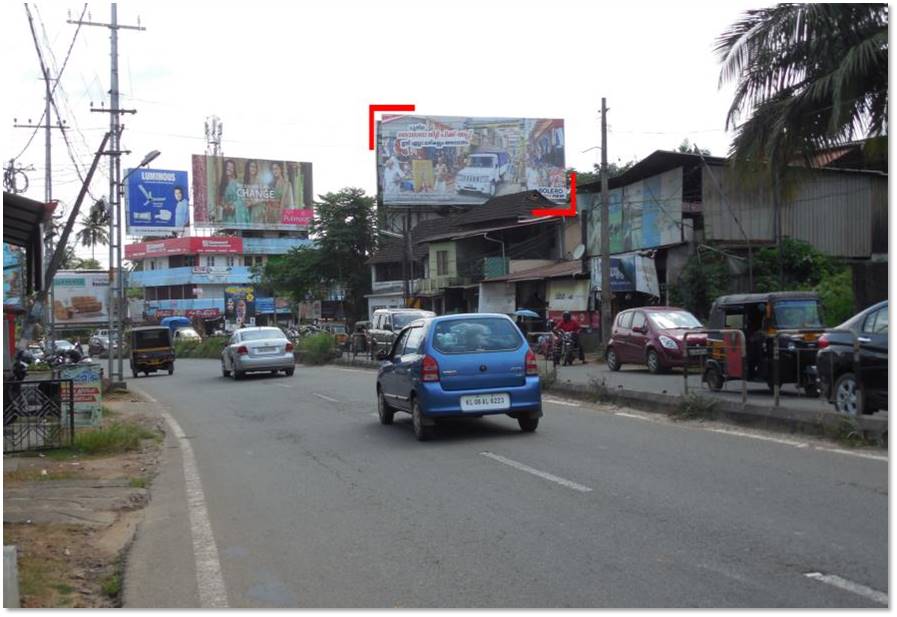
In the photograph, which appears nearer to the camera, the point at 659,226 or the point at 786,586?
the point at 786,586

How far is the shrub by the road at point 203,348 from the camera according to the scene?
5378 centimetres

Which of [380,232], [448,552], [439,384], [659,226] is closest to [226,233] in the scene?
[380,232]

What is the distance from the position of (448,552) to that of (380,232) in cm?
4845

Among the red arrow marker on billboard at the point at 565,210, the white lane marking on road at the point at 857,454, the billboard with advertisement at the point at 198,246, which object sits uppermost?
the billboard with advertisement at the point at 198,246

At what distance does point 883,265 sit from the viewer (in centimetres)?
2606

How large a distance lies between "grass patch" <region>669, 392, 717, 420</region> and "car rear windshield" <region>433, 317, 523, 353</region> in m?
2.82

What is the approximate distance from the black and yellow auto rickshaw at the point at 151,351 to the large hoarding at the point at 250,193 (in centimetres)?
3654

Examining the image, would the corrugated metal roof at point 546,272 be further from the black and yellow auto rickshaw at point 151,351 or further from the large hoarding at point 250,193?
the large hoarding at point 250,193

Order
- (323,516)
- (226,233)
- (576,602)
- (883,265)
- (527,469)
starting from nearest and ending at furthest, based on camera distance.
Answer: (576,602) < (323,516) < (527,469) < (883,265) < (226,233)

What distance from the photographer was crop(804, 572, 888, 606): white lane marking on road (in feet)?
16.5

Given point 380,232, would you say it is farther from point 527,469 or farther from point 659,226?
point 527,469

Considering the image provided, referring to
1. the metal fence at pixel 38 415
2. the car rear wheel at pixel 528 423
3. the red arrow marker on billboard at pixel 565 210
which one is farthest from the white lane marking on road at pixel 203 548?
the red arrow marker on billboard at pixel 565 210

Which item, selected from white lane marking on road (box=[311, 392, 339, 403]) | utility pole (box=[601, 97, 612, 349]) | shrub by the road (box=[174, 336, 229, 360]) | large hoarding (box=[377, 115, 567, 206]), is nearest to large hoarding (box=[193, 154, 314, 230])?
shrub by the road (box=[174, 336, 229, 360])

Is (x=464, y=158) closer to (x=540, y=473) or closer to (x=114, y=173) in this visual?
(x=114, y=173)
